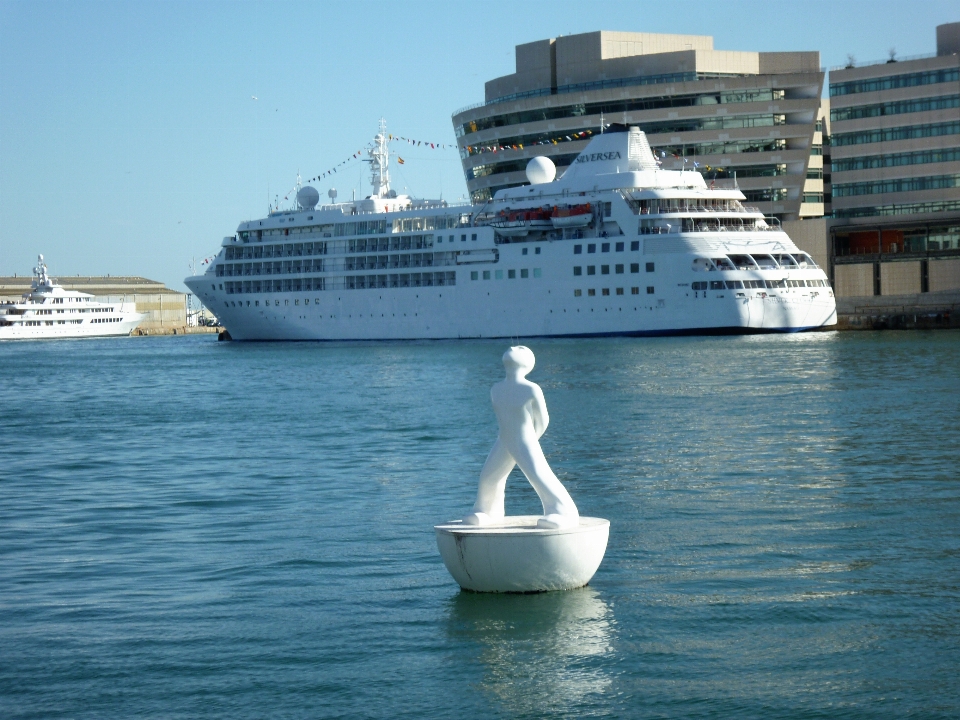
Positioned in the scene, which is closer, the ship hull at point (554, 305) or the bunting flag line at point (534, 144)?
the ship hull at point (554, 305)

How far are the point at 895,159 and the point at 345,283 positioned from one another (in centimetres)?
4065

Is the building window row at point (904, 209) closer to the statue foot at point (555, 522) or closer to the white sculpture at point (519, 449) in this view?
the white sculpture at point (519, 449)

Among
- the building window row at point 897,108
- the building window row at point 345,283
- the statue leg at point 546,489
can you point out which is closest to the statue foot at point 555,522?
the statue leg at point 546,489

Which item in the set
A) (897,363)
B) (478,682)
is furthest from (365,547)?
(897,363)

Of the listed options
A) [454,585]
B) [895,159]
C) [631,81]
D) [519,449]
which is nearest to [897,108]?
[895,159]

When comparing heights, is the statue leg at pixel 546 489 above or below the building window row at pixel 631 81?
below

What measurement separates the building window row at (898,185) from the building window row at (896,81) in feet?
21.7

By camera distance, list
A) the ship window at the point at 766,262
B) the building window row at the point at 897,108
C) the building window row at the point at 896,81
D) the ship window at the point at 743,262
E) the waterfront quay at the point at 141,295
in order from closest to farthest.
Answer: the ship window at the point at 743,262 < the ship window at the point at 766,262 < the building window row at the point at 896,81 < the building window row at the point at 897,108 < the waterfront quay at the point at 141,295

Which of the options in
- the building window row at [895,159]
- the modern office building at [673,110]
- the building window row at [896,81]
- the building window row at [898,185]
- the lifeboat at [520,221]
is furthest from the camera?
the modern office building at [673,110]

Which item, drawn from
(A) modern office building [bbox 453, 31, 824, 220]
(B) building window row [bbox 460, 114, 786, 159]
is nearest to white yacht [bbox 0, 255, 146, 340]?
(A) modern office building [bbox 453, 31, 824, 220]

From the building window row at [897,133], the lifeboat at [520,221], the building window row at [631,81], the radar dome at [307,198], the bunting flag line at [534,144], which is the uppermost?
the building window row at [631,81]

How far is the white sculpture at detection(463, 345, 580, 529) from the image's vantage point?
12.8 meters

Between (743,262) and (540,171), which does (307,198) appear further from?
(743,262)

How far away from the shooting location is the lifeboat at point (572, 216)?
277ft
